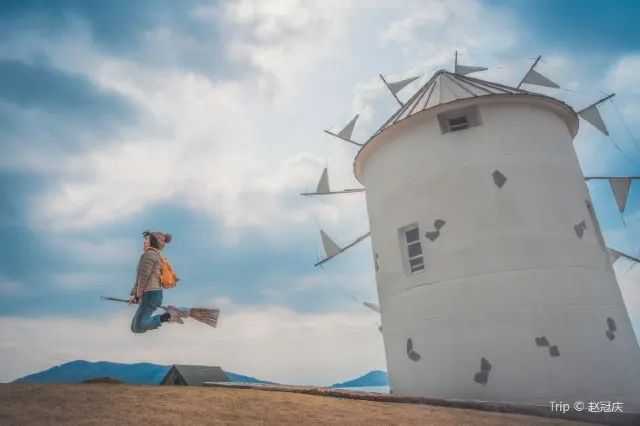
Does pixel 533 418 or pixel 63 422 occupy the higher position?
pixel 63 422

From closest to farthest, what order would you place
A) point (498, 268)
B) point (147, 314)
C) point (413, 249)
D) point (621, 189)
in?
point (147, 314) → point (498, 268) → point (413, 249) → point (621, 189)

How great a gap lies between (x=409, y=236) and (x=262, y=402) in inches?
280

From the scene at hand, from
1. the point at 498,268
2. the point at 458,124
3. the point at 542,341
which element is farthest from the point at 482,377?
the point at 458,124

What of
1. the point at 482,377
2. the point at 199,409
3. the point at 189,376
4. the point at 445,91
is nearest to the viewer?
the point at 199,409

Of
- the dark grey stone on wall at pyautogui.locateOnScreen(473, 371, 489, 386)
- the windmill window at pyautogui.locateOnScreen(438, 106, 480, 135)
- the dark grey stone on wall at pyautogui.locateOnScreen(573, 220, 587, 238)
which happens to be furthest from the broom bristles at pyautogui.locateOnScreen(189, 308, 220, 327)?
the dark grey stone on wall at pyautogui.locateOnScreen(573, 220, 587, 238)

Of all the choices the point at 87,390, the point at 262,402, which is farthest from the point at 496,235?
the point at 87,390

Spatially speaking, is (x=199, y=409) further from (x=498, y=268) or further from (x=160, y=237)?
(x=498, y=268)

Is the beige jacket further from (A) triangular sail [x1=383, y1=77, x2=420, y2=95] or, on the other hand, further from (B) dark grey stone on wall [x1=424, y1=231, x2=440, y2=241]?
(A) triangular sail [x1=383, y1=77, x2=420, y2=95]

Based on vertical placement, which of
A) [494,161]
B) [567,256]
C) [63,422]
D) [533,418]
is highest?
[494,161]

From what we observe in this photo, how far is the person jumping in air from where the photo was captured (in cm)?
661

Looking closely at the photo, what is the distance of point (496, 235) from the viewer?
10.7 meters

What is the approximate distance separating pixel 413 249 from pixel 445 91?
17.0 ft

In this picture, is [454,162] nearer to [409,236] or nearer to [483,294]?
[409,236]

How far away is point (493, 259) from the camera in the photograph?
1053cm
